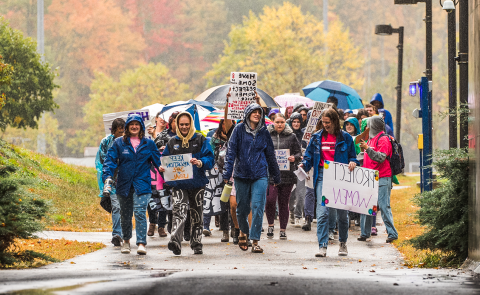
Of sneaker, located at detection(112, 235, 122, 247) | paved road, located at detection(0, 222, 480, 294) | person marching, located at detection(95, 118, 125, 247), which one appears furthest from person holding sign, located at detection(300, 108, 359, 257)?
sneaker, located at detection(112, 235, 122, 247)

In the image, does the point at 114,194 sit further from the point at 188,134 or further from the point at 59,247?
the point at 188,134

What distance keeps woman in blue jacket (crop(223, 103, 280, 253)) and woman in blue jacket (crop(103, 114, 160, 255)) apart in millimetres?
1063

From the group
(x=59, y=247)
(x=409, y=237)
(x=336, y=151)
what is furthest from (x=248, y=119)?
(x=409, y=237)

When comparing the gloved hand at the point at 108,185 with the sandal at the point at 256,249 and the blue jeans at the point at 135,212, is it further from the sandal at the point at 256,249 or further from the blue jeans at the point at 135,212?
the sandal at the point at 256,249

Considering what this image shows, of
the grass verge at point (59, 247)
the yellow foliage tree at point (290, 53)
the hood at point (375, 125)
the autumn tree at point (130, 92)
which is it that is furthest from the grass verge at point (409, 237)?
the autumn tree at point (130, 92)

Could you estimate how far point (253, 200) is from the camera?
9.81m

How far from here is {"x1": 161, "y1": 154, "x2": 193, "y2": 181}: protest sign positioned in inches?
379

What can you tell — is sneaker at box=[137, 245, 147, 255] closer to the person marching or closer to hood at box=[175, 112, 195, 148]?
the person marching

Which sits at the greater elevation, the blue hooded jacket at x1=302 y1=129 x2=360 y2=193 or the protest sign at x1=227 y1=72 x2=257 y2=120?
the protest sign at x1=227 y1=72 x2=257 y2=120

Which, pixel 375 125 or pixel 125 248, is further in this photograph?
pixel 375 125

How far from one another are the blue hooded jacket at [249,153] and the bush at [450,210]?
90.8 inches

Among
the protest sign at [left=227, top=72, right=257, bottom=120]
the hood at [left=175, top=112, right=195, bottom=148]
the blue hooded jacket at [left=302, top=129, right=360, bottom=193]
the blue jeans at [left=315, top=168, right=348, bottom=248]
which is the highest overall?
the protest sign at [left=227, top=72, right=257, bottom=120]

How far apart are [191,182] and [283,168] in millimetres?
2685

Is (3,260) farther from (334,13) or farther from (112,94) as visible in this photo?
(334,13)
